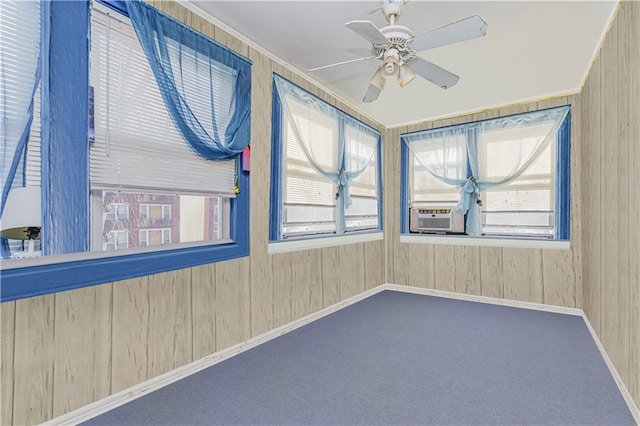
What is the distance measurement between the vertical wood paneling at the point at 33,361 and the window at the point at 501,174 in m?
4.20

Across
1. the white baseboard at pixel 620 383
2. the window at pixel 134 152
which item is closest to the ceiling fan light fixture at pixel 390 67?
the window at pixel 134 152

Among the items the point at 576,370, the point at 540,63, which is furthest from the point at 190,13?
the point at 576,370

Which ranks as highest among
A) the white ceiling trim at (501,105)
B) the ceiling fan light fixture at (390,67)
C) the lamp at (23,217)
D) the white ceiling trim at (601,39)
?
the white ceiling trim at (601,39)

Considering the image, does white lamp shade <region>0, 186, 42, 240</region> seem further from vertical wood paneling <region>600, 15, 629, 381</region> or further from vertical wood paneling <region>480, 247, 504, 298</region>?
vertical wood paneling <region>480, 247, 504, 298</region>

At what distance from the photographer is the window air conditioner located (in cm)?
434

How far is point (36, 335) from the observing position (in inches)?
61.6

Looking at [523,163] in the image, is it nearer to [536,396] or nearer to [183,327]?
[536,396]

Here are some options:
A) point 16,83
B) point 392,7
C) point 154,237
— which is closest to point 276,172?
point 154,237

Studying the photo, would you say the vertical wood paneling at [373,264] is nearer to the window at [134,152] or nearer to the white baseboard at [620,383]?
the white baseboard at [620,383]

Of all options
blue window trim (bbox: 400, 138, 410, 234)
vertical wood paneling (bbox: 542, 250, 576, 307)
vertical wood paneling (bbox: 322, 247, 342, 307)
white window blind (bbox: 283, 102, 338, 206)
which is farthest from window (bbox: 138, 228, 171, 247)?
vertical wood paneling (bbox: 542, 250, 576, 307)

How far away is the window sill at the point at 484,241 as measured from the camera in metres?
3.73

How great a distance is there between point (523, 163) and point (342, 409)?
140 inches

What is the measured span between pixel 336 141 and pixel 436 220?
191cm

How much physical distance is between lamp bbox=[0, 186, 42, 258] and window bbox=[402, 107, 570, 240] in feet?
13.8
